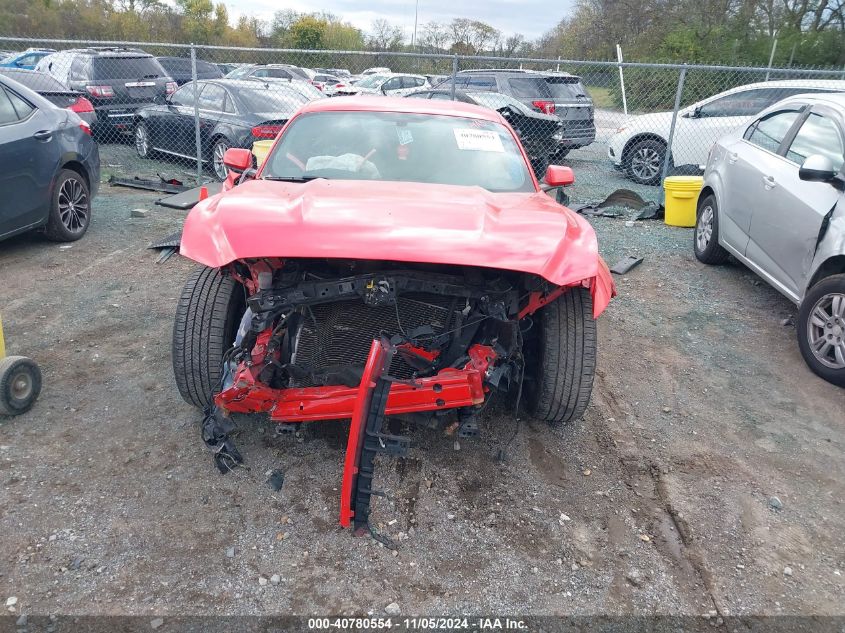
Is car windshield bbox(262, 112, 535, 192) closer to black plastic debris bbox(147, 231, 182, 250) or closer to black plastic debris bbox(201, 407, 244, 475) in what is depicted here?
black plastic debris bbox(201, 407, 244, 475)

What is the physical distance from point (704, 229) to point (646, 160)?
3.88 m

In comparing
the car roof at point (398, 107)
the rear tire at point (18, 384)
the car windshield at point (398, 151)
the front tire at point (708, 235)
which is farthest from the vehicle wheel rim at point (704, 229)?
the rear tire at point (18, 384)

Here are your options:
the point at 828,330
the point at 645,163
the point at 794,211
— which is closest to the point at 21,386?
the point at 828,330

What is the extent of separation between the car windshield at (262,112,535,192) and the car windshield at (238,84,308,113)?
597 centimetres

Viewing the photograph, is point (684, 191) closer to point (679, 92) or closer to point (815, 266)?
point (679, 92)

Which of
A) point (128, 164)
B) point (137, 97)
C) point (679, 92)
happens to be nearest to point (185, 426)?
point (679, 92)

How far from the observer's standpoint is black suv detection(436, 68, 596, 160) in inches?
456

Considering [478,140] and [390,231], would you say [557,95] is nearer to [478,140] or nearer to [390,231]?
[478,140]

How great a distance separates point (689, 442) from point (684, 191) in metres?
5.25

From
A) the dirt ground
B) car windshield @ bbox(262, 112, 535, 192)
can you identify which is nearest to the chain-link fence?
car windshield @ bbox(262, 112, 535, 192)

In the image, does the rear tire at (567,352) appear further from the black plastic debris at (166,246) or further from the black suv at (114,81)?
the black suv at (114,81)

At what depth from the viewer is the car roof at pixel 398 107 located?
4.40m

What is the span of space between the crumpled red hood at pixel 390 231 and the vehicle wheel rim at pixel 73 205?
4.18 metres

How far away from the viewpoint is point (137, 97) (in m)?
11.9
